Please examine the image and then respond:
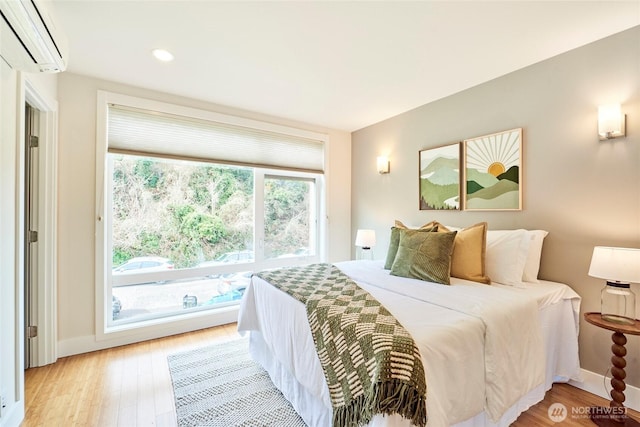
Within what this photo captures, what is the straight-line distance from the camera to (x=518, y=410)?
5.43ft

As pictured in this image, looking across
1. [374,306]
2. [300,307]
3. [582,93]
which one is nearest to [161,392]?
[300,307]

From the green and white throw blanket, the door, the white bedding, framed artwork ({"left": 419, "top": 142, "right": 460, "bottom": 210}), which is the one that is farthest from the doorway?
framed artwork ({"left": 419, "top": 142, "right": 460, "bottom": 210})

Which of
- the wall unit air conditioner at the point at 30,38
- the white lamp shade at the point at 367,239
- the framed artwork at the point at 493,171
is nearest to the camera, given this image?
the wall unit air conditioner at the point at 30,38

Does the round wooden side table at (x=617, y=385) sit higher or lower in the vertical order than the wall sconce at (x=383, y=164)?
lower

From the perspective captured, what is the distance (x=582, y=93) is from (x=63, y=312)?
4.49m

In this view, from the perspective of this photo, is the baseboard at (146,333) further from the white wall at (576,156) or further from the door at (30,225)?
the white wall at (576,156)

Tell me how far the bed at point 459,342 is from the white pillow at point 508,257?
60 millimetres

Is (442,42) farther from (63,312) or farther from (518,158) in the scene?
(63,312)

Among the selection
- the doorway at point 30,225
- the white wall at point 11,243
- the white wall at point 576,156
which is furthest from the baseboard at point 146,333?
the white wall at point 576,156

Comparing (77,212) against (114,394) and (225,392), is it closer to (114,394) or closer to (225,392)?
(114,394)

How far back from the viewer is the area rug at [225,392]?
5.67ft

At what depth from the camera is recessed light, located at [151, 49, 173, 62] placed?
2.14 m

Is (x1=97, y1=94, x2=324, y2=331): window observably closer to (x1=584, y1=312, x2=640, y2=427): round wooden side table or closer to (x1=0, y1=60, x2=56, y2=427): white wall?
(x1=0, y1=60, x2=56, y2=427): white wall

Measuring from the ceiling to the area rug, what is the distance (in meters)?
2.47
